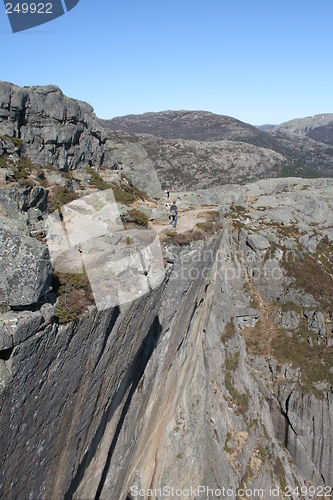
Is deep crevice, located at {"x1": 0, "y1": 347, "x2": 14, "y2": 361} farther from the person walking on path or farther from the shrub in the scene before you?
the person walking on path

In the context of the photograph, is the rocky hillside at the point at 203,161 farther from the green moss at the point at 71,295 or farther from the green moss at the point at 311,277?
the green moss at the point at 71,295

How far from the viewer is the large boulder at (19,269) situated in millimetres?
5953

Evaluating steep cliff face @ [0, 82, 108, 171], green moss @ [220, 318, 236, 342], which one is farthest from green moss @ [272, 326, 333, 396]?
steep cliff face @ [0, 82, 108, 171]

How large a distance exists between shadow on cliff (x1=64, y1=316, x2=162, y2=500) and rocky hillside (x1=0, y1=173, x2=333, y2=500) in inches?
2.3

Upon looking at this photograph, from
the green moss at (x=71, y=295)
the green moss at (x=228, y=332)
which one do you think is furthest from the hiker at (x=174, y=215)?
the green moss at (x=228, y=332)

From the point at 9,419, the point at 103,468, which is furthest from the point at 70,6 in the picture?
the point at 103,468

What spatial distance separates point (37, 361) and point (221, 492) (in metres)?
17.5

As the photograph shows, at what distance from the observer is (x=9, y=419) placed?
5316 mm

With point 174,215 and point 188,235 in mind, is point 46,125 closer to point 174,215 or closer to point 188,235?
point 174,215

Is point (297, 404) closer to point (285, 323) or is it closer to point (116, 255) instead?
point (285, 323)

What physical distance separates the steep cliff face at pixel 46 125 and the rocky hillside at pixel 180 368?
6233 millimetres

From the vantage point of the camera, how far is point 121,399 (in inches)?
408

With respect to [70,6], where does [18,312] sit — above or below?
below

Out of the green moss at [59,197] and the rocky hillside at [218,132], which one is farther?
the rocky hillside at [218,132]
